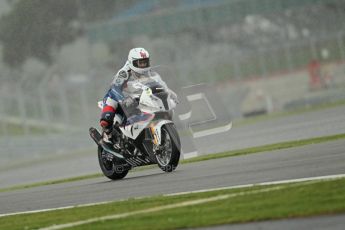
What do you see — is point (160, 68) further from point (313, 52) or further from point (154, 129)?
point (313, 52)

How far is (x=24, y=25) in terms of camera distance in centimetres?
5106

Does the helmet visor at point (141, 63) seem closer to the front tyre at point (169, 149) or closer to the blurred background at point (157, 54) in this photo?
the front tyre at point (169, 149)

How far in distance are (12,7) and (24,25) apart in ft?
4.61

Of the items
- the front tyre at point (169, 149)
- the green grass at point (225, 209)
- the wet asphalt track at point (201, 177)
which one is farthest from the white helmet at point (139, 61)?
the green grass at point (225, 209)

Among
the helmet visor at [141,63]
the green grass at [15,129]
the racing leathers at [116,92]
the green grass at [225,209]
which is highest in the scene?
the helmet visor at [141,63]

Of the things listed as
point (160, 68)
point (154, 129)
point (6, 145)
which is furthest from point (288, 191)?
point (6, 145)

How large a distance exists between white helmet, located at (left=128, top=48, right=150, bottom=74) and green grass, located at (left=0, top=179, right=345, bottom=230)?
4.03 m

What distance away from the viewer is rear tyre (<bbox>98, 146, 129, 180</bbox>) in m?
15.6

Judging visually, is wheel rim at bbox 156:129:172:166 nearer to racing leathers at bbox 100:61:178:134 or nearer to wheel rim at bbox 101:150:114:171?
racing leathers at bbox 100:61:178:134

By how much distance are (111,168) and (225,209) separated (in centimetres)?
686

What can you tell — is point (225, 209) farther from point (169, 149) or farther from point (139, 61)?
point (139, 61)

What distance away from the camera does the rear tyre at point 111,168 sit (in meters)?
15.6

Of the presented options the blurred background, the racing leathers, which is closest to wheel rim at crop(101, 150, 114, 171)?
the racing leathers

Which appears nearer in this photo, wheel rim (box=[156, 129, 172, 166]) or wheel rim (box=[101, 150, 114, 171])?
wheel rim (box=[156, 129, 172, 166])
